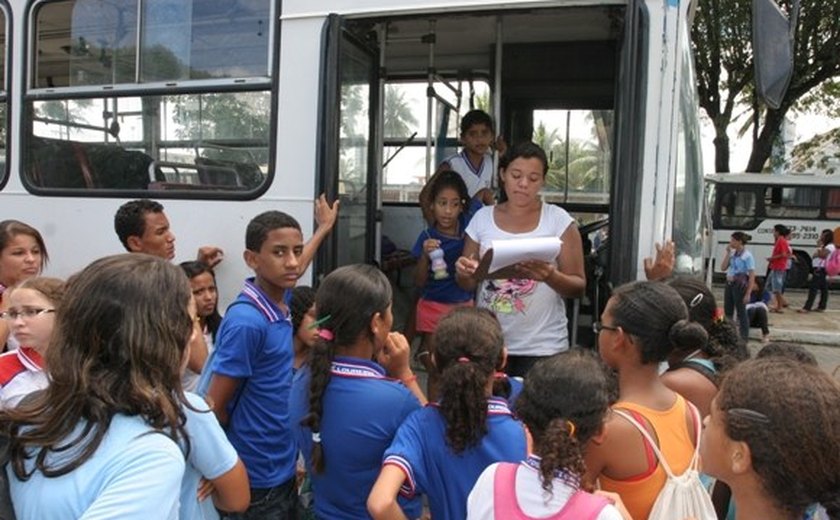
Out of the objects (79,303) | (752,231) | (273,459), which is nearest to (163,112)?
(273,459)

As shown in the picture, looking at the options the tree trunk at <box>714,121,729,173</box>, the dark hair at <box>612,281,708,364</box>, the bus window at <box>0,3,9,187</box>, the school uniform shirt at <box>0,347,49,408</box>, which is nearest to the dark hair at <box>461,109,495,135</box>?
the dark hair at <box>612,281,708,364</box>

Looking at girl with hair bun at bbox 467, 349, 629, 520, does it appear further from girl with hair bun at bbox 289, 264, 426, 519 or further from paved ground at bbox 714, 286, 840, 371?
paved ground at bbox 714, 286, 840, 371

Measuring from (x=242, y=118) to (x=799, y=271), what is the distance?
650 inches

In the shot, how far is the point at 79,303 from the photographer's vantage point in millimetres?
1272

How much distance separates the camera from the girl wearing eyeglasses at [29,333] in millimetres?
1874

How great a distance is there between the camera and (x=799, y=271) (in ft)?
53.2

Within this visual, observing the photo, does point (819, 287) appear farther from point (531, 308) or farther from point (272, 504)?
point (272, 504)

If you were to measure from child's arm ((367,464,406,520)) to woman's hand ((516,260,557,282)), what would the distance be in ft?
3.82

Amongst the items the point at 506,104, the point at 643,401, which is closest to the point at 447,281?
the point at 643,401

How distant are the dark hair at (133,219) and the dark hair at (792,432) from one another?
7.63ft

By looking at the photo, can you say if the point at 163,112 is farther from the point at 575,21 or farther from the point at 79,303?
the point at 575,21

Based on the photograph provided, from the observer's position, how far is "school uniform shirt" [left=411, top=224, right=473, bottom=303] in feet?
10.8

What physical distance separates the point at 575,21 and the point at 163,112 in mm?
2357

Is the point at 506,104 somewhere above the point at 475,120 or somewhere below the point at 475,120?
above
